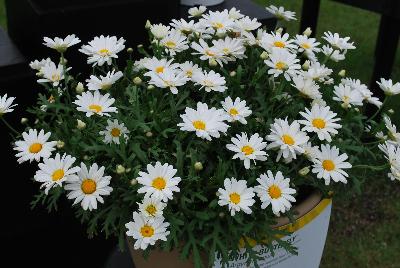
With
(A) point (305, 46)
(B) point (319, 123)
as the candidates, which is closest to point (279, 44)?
(A) point (305, 46)

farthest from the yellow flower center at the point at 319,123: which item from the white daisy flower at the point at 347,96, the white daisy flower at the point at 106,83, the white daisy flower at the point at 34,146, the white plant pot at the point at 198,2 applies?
the white plant pot at the point at 198,2

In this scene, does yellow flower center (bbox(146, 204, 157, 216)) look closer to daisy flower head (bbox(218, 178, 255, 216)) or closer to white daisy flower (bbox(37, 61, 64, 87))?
daisy flower head (bbox(218, 178, 255, 216))

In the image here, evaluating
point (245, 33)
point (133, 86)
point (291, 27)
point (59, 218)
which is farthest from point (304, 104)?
point (291, 27)

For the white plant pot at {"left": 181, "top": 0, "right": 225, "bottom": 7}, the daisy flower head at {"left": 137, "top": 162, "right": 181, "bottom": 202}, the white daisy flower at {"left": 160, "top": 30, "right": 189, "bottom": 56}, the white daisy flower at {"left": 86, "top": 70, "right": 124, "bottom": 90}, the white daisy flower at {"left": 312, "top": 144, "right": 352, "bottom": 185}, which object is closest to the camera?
the daisy flower head at {"left": 137, "top": 162, "right": 181, "bottom": 202}

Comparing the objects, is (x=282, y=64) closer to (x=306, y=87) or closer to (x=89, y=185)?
(x=306, y=87)

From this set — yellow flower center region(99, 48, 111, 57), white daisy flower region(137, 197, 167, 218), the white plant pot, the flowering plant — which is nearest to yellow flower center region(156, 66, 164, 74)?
the flowering plant

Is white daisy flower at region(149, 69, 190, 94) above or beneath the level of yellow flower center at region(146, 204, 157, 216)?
above
